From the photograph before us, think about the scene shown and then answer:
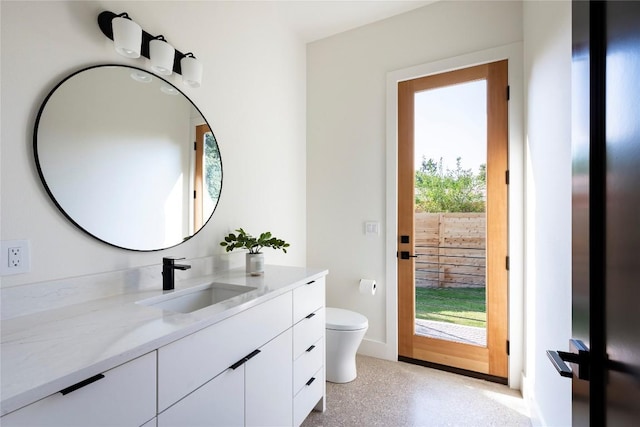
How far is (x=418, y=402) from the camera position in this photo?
196 cm

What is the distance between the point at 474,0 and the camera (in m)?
2.22

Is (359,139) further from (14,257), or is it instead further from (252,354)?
(14,257)

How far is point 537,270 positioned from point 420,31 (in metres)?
2.02

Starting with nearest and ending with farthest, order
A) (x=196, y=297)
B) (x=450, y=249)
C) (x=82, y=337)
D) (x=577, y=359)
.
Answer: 1. (x=577, y=359)
2. (x=82, y=337)
3. (x=196, y=297)
4. (x=450, y=249)

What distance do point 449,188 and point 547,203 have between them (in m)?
0.87

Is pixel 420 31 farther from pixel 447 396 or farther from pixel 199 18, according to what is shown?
pixel 447 396

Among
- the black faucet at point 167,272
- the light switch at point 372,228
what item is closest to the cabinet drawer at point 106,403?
the black faucet at point 167,272

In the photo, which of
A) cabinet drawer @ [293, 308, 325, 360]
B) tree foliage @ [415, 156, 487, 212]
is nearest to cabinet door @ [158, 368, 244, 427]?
cabinet drawer @ [293, 308, 325, 360]

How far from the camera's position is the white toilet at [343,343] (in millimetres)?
2107

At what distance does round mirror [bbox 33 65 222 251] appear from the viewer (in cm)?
117

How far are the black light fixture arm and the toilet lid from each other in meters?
1.86

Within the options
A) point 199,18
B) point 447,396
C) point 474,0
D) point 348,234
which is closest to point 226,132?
point 199,18

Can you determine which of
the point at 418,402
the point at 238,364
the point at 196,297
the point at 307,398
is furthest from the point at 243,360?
the point at 418,402

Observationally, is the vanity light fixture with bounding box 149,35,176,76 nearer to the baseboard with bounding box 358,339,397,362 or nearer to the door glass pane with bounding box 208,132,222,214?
the door glass pane with bounding box 208,132,222,214
